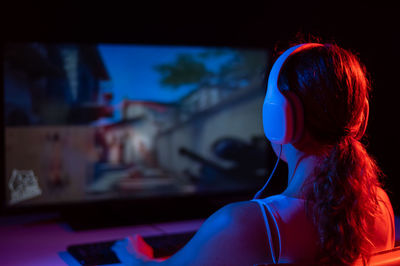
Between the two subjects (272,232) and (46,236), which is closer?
(272,232)

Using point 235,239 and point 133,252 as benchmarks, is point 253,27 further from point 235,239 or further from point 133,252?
point 235,239

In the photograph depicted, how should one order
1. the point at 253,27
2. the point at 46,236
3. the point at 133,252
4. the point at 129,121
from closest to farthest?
the point at 133,252 < the point at 46,236 < the point at 129,121 < the point at 253,27

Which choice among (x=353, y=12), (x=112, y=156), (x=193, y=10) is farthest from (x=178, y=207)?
(x=353, y=12)

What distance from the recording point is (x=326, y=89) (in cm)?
60

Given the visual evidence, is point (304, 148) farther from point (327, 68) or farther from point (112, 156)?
point (112, 156)

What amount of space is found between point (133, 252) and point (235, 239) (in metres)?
0.36

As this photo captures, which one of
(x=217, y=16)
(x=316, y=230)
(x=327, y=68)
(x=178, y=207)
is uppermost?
(x=217, y=16)

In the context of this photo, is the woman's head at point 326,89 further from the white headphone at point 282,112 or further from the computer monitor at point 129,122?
the computer monitor at point 129,122

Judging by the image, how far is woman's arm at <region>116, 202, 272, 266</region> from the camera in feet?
1.91

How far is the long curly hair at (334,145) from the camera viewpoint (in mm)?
605

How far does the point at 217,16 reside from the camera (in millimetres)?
2016

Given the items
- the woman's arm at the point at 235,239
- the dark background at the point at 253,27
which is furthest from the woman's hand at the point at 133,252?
the dark background at the point at 253,27

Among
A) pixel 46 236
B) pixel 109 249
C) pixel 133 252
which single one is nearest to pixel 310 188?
pixel 133 252

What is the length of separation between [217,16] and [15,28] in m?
1.00
